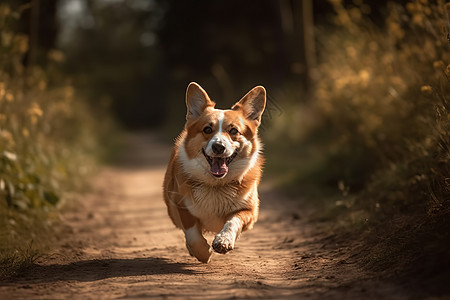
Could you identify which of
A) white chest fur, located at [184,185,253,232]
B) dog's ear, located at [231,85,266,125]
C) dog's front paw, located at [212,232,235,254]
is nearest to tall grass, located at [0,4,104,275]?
white chest fur, located at [184,185,253,232]

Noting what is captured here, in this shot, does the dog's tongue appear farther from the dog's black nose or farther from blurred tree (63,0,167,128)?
blurred tree (63,0,167,128)

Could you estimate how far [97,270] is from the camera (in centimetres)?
421

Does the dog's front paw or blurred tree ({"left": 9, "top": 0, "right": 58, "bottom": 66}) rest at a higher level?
blurred tree ({"left": 9, "top": 0, "right": 58, "bottom": 66})

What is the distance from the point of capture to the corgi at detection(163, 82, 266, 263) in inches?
171

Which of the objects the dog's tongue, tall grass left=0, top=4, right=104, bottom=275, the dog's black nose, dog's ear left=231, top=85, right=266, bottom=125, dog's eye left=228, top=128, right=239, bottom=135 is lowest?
tall grass left=0, top=4, right=104, bottom=275

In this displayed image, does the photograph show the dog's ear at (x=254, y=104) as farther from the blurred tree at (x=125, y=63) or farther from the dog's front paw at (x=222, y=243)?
the blurred tree at (x=125, y=63)

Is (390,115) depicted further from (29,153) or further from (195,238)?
(29,153)

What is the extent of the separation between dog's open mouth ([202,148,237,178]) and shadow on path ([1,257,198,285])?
789 mm

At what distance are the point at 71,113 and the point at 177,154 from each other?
7063mm

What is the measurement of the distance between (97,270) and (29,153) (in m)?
3.10

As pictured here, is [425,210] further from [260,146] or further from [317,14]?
[317,14]

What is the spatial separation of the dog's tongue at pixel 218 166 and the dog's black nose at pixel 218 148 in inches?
5.7

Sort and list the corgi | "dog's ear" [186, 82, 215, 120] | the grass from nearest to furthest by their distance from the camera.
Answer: the grass, the corgi, "dog's ear" [186, 82, 215, 120]

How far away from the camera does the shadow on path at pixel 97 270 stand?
395 cm
